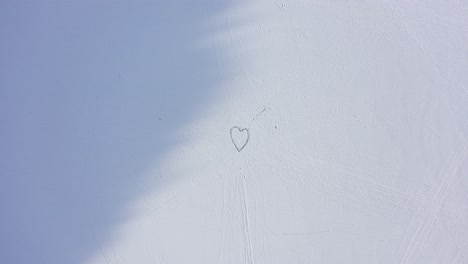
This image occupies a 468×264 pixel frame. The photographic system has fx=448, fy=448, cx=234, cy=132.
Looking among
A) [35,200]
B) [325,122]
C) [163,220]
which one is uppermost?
[35,200]

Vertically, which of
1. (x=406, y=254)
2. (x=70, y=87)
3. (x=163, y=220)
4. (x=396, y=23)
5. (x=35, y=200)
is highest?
(x=70, y=87)

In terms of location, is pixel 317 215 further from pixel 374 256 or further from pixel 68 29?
pixel 68 29

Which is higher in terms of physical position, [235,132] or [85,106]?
[85,106]

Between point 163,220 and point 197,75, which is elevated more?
point 197,75

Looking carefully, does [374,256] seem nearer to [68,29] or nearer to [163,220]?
[163,220]

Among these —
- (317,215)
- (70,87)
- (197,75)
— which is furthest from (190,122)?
(317,215)

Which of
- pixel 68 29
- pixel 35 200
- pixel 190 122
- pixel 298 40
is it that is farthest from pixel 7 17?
pixel 298 40
